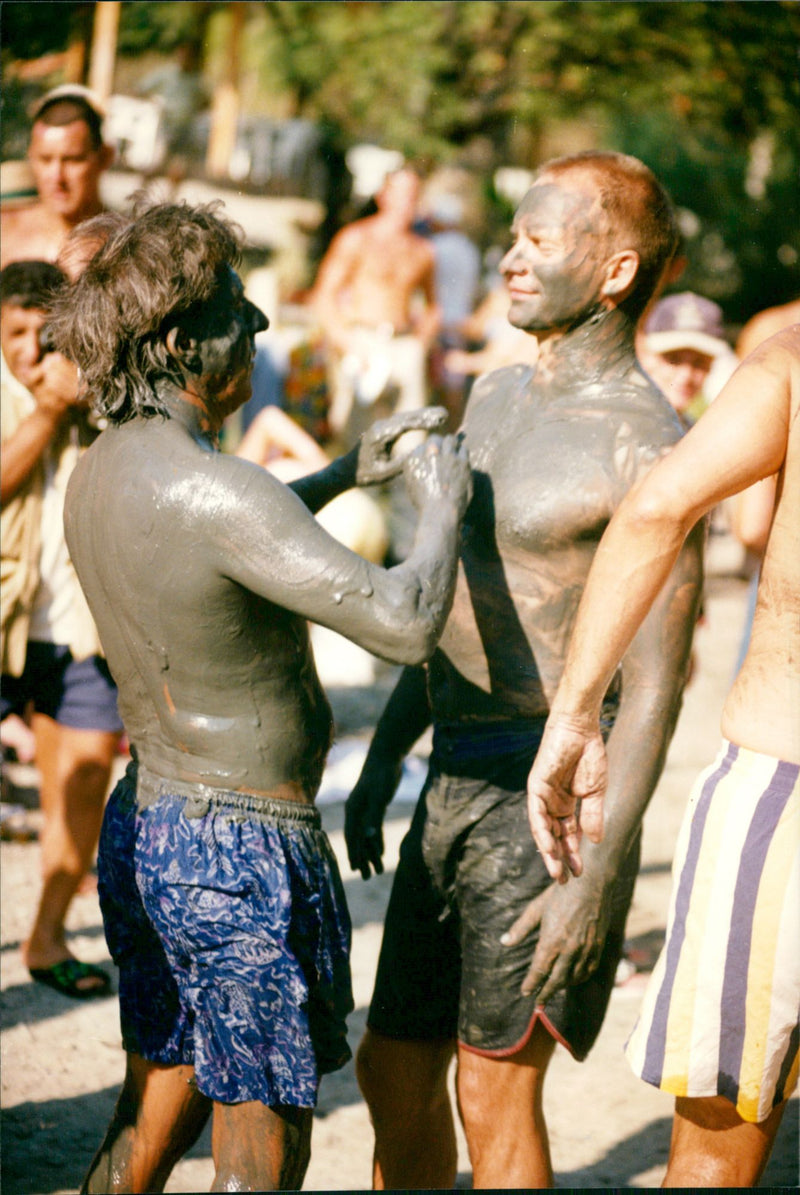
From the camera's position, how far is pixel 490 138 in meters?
16.3

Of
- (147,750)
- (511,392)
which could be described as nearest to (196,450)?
(147,750)

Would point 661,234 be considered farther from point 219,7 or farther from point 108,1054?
point 219,7

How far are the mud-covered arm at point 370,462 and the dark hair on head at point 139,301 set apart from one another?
0.38 m

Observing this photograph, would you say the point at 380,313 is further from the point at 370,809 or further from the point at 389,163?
the point at 370,809

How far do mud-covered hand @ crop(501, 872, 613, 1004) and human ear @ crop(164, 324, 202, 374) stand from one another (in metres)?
1.09

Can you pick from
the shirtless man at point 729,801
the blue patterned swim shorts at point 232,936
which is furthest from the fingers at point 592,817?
the blue patterned swim shorts at point 232,936

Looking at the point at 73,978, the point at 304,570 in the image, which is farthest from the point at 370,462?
the point at 73,978

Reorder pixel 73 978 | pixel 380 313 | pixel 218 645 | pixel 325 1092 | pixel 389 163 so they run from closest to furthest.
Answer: pixel 218 645, pixel 325 1092, pixel 73 978, pixel 380 313, pixel 389 163

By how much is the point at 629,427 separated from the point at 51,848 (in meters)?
2.35

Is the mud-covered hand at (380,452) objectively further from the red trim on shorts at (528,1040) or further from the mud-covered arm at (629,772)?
the red trim on shorts at (528,1040)

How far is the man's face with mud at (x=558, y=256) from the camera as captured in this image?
234 cm

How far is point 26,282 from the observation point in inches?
142

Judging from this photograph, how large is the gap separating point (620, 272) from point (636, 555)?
0.64m

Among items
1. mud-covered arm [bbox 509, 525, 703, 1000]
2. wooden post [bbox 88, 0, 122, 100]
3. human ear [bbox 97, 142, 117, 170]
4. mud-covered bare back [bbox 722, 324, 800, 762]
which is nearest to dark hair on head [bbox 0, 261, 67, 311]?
human ear [bbox 97, 142, 117, 170]
